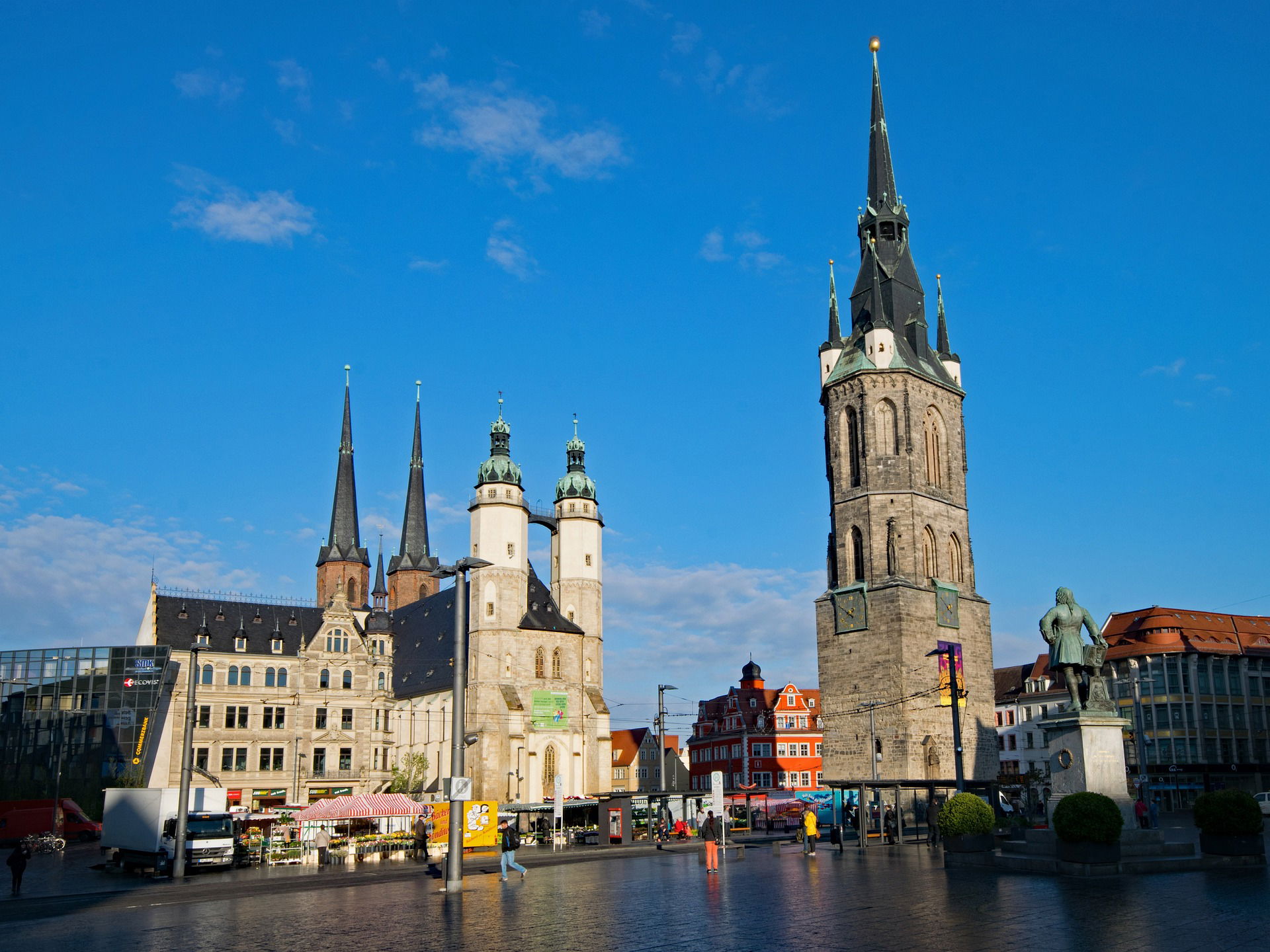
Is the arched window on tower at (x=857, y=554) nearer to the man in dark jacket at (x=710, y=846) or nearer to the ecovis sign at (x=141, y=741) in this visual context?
the man in dark jacket at (x=710, y=846)

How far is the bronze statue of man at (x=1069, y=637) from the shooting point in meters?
27.2

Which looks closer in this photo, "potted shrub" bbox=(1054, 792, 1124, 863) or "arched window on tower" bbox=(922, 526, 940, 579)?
"potted shrub" bbox=(1054, 792, 1124, 863)

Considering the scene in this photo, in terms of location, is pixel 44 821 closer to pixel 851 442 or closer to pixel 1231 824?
pixel 851 442

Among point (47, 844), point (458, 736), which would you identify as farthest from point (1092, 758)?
point (47, 844)

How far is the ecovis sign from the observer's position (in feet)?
233

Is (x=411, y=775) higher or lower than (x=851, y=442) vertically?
lower

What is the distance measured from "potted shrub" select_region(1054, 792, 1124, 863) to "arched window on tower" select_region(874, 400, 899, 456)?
4506 cm

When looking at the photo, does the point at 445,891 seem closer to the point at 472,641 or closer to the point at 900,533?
the point at 900,533

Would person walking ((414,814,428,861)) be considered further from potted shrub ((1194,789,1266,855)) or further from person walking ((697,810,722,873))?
potted shrub ((1194,789,1266,855))

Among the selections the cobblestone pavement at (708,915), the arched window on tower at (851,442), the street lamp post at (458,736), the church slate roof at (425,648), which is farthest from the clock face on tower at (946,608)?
the street lamp post at (458,736)

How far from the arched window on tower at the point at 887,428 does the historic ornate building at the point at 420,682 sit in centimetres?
2544

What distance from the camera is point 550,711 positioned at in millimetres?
77125

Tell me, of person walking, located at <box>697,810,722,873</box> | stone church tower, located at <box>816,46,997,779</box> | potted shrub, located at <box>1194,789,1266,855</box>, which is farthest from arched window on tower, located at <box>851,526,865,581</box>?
potted shrub, located at <box>1194,789,1266,855</box>

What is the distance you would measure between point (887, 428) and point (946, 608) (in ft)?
36.9
